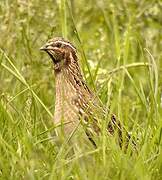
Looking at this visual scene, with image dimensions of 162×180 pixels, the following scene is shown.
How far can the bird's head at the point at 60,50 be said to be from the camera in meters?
6.70

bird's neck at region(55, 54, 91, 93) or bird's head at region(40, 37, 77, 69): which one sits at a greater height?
bird's head at region(40, 37, 77, 69)

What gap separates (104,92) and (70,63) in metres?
0.34

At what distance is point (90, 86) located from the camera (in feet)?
23.4

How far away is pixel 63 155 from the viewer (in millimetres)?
5547

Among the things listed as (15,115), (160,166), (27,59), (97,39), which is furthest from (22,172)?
(97,39)

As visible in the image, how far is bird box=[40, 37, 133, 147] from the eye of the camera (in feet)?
20.3

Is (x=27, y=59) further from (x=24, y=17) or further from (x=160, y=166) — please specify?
(x=160, y=166)

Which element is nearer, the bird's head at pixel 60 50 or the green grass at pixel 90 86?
the green grass at pixel 90 86

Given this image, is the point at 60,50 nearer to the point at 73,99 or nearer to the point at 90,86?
the point at 73,99

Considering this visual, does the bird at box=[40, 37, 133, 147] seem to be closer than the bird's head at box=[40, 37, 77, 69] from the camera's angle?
Yes

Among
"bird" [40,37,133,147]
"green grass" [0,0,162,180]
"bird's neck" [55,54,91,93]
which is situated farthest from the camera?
"bird's neck" [55,54,91,93]

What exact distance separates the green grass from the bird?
90 millimetres

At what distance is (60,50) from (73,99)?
1.19 feet

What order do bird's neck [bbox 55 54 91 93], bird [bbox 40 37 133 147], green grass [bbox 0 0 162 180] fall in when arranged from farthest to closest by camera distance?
bird's neck [bbox 55 54 91 93], bird [bbox 40 37 133 147], green grass [bbox 0 0 162 180]
